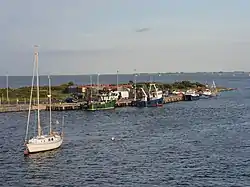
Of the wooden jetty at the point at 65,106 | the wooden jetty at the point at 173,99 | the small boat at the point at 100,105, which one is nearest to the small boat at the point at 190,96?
the wooden jetty at the point at 173,99

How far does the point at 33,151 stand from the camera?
56.1m

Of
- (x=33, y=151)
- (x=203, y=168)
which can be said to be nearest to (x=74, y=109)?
(x=33, y=151)

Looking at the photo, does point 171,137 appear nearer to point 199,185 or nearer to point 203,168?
point 203,168

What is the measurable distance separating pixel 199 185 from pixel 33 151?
22.4 meters

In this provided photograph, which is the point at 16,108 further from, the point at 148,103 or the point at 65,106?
the point at 148,103

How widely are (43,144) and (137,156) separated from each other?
36.3 ft

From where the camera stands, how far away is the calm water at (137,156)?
43.4 metres

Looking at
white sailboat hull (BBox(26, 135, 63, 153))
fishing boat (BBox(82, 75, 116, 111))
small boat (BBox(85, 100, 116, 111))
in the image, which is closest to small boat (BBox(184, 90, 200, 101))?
fishing boat (BBox(82, 75, 116, 111))

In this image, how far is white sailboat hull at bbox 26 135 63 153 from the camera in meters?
55.8

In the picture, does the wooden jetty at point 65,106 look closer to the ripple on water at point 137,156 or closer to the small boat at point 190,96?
the ripple on water at point 137,156

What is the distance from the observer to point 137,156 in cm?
5344

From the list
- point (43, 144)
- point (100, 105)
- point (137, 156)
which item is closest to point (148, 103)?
point (100, 105)

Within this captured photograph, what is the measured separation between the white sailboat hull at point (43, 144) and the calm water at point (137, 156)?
3.17 feet

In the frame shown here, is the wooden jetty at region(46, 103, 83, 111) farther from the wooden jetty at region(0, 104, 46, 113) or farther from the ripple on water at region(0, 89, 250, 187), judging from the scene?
the ripple on water at region(0, 89, 250, 187)
